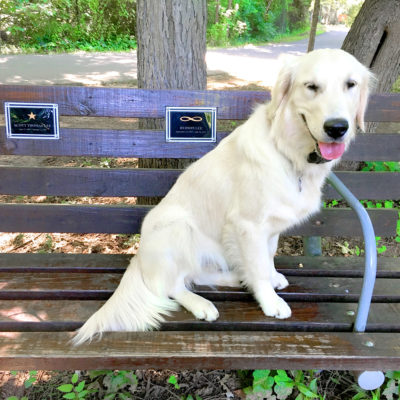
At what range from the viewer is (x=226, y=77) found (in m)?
8.60

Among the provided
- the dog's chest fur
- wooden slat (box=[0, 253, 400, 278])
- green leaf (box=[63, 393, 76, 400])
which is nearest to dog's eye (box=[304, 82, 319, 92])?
the dog's chest fur

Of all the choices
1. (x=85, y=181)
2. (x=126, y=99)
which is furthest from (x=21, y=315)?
(x=126, y=99)

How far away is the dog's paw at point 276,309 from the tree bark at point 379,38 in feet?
7.54

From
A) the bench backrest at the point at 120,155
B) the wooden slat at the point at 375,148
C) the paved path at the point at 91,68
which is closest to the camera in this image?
the bench backrest at the point at 120,155

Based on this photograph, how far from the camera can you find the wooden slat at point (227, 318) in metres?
1.76

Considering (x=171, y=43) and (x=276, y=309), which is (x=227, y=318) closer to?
(x=276, y=309)

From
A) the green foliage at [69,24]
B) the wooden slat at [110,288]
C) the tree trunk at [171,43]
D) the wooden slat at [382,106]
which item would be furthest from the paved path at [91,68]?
the wooden slat at [110,288]

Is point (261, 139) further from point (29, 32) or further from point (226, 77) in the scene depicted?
point (29, 32)

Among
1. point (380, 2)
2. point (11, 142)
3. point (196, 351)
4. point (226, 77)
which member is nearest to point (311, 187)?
point (196, 351)

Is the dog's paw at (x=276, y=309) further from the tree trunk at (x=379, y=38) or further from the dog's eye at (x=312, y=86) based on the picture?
the tree trunk at (x=379, y=38)

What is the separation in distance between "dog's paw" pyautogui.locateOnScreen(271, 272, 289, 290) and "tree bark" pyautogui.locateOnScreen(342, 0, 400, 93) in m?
2.09

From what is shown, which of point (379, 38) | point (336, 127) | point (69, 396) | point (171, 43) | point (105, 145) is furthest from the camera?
point (379, 38)

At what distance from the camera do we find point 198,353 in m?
1.56

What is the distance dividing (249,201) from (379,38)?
7.04ft
